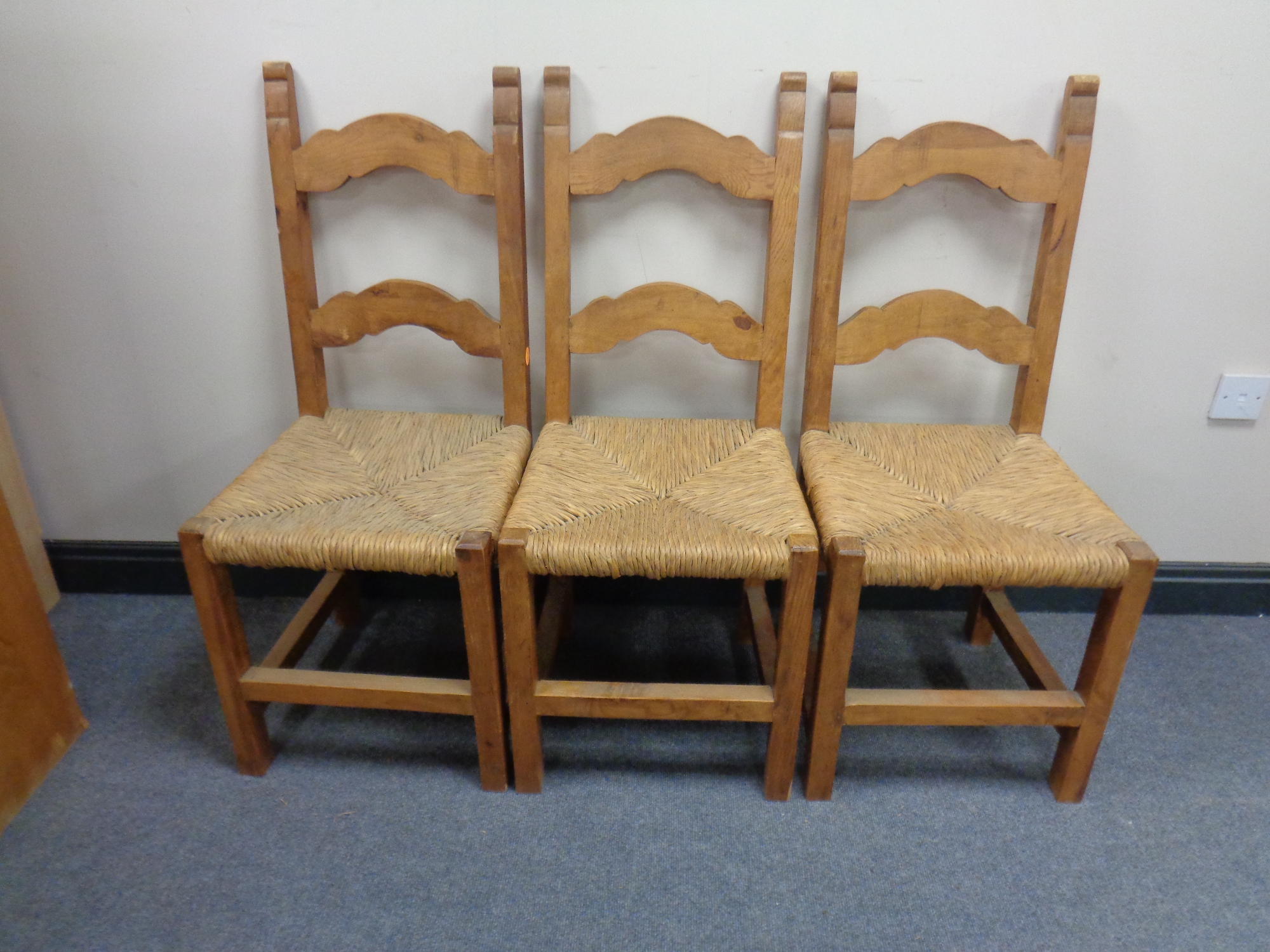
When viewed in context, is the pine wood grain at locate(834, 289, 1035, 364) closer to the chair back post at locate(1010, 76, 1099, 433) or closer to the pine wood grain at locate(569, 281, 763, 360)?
the chair back post at locate(1010, 76, 1099, 433)

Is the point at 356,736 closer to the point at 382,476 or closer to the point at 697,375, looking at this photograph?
the point at 382,476

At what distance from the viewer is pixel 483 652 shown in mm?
1257

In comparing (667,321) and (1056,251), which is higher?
(1056,251)

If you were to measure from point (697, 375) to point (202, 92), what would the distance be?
975 millimetres

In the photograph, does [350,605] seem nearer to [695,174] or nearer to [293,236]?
[293,236]

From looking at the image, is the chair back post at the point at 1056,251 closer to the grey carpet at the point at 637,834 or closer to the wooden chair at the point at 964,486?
the wooden chair at the point at 964,486

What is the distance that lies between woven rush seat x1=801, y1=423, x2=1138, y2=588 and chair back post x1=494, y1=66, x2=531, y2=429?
1.64 feet

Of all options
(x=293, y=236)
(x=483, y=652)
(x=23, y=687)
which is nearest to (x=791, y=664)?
(x=483, y=652)

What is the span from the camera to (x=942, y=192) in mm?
1454

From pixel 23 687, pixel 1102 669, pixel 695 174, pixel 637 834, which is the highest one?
pixel 695 174

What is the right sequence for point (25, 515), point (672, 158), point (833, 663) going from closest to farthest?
point (833, 663), point (672, 158), point (25, 515)

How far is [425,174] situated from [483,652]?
796 mm

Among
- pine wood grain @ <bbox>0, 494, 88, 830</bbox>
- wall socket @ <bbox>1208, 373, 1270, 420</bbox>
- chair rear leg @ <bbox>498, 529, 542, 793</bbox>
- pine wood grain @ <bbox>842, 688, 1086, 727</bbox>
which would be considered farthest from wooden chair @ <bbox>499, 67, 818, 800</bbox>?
wall socket @ <bbox>1208, 373, 1270, 420</bbox>

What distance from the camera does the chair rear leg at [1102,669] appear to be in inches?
46.3
